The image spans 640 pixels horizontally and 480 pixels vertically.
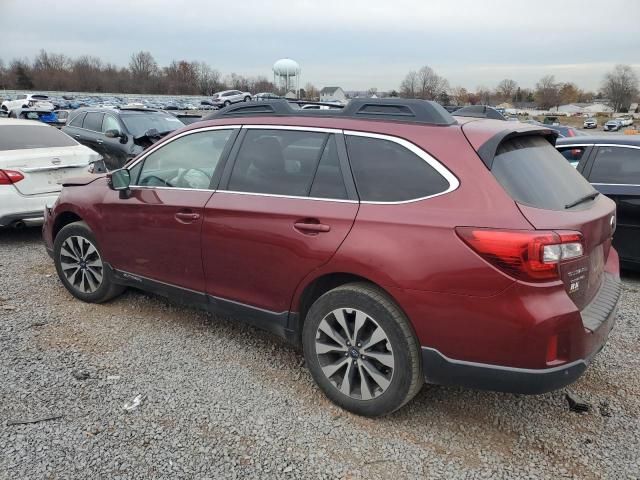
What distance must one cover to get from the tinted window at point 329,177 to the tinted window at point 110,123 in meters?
8.25

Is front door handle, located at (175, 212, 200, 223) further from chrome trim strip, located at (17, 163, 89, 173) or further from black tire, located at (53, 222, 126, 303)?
chrome trim strip, located at (17, 163, 89, 173)

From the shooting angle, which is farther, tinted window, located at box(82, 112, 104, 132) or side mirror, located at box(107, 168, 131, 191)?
tinted window, located at box(82, 112, 104, 132)

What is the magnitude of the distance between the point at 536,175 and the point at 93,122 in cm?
1027

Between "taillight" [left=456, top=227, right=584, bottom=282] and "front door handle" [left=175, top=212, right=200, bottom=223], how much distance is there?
1938 millimetres

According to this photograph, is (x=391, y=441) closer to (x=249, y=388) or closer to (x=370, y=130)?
(x=249, y=388)

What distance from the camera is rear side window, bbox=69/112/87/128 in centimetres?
1135

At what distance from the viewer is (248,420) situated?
301 cm

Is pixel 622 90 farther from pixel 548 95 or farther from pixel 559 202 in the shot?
pixel 559 202

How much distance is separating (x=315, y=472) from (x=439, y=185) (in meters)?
1.58

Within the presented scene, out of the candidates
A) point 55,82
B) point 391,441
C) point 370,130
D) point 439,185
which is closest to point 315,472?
point 391,441

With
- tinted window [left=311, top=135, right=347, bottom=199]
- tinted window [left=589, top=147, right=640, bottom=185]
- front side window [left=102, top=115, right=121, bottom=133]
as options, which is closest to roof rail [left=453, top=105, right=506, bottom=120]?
tinted window [left=311, top=135, right=347, bottom=199]

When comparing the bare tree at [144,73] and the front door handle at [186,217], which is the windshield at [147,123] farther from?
the bare tree at [144,73]

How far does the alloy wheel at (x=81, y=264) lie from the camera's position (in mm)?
4508

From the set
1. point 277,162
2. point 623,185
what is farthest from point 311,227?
point 623,185
